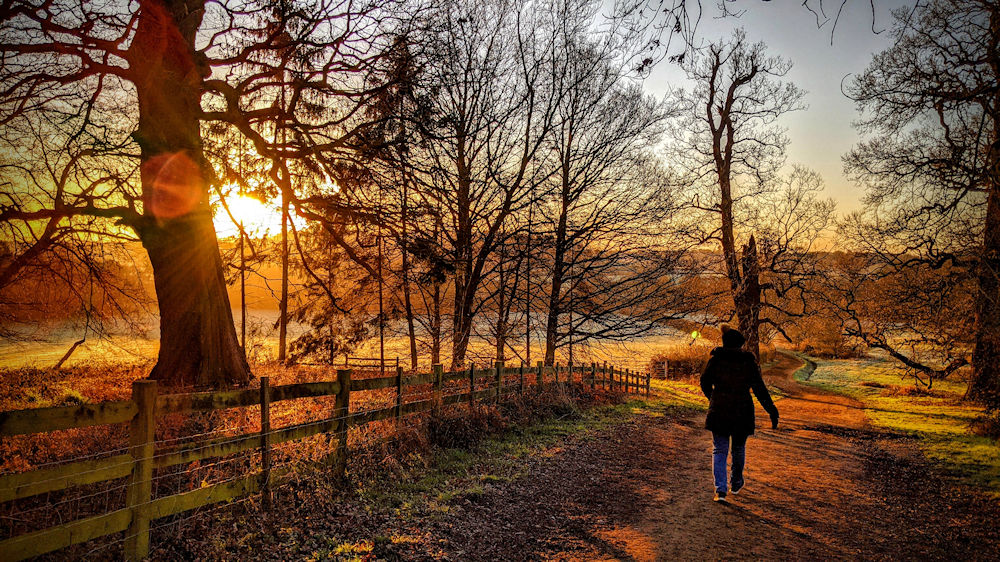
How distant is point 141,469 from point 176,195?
797 centimetres

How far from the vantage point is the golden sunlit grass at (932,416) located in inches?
366

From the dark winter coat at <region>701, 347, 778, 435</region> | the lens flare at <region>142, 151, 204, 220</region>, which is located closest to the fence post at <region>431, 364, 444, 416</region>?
the dark winter coat at <region>701, 347, 778, 435</region>

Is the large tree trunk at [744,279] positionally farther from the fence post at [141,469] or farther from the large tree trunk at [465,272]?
the fence post at [141,469]

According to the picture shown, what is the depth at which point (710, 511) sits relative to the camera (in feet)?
21.4

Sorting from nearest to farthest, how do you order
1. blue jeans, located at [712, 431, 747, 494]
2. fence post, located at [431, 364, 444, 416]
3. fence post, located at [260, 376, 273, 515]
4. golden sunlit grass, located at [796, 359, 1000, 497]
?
fence post, located at [260, 376, 273, 515] < blue jeans, located at [712, 431, 747, 494] < fence post, located at [431, 364, 444, 416] < golden sunlit grass, located at [796, 359, 1000, 497]

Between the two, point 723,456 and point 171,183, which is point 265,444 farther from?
point 171,183

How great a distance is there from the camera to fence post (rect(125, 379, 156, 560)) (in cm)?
412

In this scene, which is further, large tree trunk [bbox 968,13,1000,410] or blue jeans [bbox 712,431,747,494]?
large tree trunk [bbox 968,13,1000,410]

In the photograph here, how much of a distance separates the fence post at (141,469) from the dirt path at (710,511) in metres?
2.55

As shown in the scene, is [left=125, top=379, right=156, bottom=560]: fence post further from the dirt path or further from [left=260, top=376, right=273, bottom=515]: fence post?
the dirt path

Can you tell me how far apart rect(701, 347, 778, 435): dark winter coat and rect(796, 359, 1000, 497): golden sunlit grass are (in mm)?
4141

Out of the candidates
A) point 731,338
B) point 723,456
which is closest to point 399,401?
point 723,456

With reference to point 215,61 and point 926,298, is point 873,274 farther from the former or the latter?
point 215,61

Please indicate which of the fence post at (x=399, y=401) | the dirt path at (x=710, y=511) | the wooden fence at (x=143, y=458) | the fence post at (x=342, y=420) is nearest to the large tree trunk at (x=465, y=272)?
the dirt path at (x=710, y=511)
